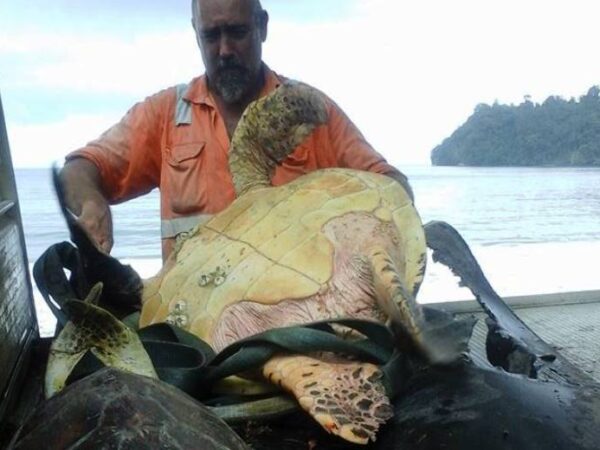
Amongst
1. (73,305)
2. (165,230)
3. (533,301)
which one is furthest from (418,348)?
(533,301)

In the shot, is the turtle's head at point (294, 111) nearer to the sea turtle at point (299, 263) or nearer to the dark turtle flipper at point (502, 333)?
the sea turtle at point (299, 263)

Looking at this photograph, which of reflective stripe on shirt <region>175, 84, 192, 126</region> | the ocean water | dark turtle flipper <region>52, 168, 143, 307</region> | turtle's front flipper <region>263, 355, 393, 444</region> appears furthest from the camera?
the ocean water

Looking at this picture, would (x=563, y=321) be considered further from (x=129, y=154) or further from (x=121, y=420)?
(x=121, y=420)

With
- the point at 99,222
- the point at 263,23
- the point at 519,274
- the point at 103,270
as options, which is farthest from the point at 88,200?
the point at 519,274

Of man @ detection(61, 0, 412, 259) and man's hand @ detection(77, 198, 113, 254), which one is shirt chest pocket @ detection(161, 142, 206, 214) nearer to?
man @ detection(61, 0, 412, 259)

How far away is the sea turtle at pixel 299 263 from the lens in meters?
1.42

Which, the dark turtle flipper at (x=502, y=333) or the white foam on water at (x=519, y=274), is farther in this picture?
the white foam on water at (x=519, y=274)

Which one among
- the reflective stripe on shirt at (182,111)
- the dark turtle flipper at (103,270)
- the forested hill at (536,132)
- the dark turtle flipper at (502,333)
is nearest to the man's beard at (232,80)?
the reflective stripe on shirt at (182,111)

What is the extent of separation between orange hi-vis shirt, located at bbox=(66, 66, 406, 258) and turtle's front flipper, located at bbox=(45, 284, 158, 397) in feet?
4.63

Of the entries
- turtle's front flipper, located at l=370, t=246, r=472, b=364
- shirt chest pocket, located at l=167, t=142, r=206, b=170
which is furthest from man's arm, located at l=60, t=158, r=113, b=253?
turtle's front flipper, located at l=370, t=246, r=472, b=364

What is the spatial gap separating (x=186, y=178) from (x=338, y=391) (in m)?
1.58

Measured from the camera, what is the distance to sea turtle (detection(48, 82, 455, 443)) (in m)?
1.42

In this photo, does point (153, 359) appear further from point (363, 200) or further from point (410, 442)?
point (363, 200)

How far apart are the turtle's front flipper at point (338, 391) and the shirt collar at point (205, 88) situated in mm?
1632
